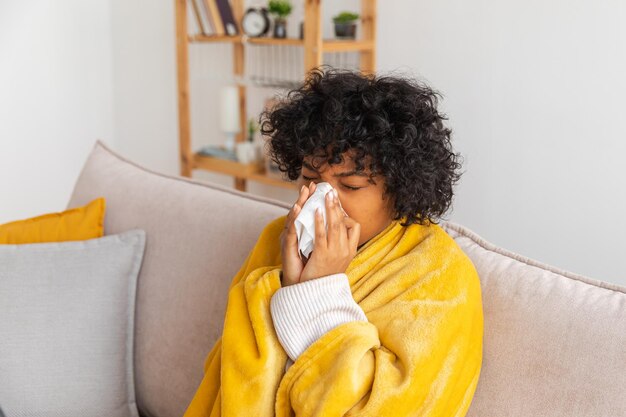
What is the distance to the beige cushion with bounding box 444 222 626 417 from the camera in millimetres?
1083

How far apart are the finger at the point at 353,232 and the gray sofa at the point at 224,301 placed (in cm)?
24

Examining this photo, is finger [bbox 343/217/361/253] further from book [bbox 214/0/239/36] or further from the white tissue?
book [bbox 214/0/239/36]

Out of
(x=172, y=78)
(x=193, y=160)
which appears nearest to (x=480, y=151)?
(x=193, y=160)

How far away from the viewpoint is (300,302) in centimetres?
117

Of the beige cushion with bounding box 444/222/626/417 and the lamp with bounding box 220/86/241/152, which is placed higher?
the lamp with bounding box 220/86/241/152

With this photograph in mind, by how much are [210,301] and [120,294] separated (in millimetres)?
234

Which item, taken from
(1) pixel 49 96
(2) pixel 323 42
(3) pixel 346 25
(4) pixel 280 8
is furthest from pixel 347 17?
(1) pixel 49 96

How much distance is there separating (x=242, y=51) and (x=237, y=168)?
1.75 feet

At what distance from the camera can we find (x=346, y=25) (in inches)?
106

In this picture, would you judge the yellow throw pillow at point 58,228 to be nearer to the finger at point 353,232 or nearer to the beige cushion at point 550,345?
the finger at point 353,232

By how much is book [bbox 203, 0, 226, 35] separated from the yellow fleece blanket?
185cm

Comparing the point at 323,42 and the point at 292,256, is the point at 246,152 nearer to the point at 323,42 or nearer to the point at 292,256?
the point at 323,42

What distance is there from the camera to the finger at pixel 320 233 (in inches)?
46.9

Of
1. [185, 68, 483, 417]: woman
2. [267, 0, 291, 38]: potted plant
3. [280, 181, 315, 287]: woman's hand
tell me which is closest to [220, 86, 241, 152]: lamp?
[267, 0, 291, 38]: potted plant
